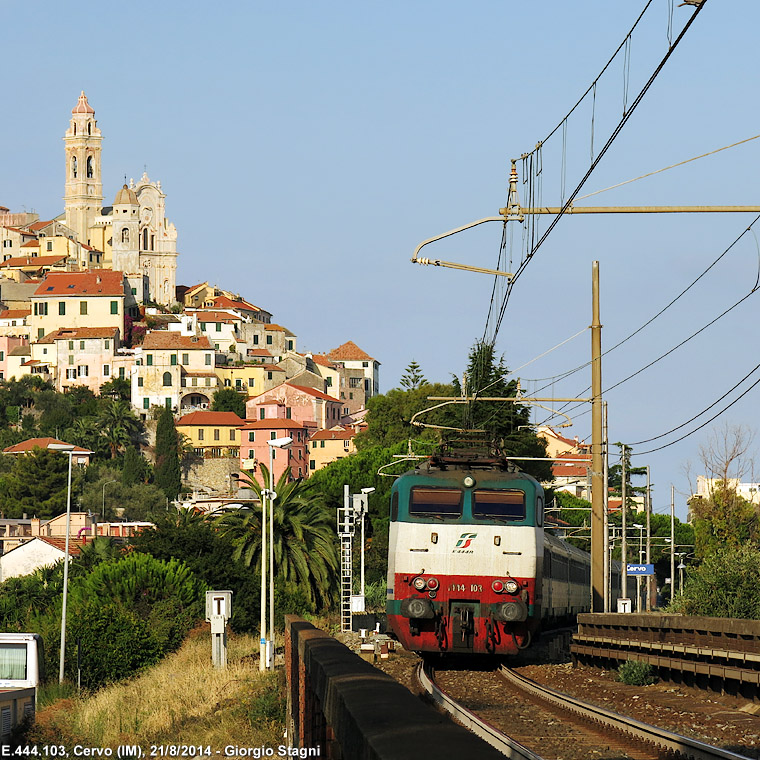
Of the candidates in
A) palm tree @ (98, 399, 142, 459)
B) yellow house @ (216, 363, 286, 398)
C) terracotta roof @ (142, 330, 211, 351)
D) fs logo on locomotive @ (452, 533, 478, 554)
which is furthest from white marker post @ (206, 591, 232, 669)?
yellow house @ (216, 363, 286, 398)

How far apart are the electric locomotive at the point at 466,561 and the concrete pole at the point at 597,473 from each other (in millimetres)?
9380

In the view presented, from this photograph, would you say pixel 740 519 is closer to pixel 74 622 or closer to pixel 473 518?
pixel 74 622

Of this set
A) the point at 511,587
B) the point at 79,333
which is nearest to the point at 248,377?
the point at 79,333

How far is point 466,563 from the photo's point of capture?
76.3 ft

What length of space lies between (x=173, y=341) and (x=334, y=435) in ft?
82.4

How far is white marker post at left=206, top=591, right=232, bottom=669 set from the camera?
3497 centimetres

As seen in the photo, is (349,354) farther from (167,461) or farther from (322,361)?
(167,461)

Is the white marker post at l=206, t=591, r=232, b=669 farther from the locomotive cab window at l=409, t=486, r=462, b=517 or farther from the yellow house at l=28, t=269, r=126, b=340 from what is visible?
the yellow house at l=28, t=269, r=126, b=340

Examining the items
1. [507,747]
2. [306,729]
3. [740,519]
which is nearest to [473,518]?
[507,747]

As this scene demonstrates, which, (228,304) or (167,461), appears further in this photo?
(228,304)

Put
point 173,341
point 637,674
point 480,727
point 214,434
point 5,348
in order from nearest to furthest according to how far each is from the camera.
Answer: point 480,727 < point 637,674 < point 214,434 < point 173,341 < point 5,348

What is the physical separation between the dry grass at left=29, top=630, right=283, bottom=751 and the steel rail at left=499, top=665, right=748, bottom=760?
4.44m

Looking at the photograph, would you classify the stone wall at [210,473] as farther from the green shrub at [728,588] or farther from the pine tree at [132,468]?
the green shrub at [728,588]

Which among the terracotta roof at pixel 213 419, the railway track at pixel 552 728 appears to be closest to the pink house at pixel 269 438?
the terracotta roof at pixel 213 419
